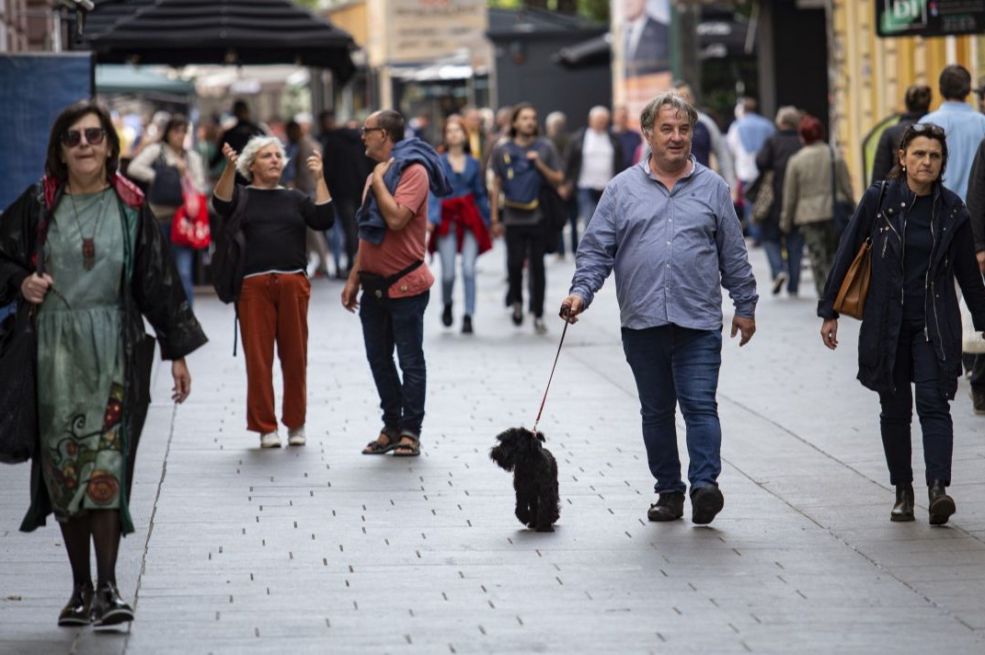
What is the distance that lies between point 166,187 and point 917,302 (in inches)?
433

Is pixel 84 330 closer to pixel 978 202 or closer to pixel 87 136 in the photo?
pixel 87 136

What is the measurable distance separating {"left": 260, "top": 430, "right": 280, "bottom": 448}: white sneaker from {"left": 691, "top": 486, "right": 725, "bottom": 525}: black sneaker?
10.5 ft

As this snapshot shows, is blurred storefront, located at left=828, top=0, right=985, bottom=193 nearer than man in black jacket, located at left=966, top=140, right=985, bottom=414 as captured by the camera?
No

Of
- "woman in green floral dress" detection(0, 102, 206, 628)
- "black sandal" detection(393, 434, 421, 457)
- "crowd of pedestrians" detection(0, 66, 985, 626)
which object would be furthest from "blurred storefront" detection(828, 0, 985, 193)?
"woman in green floral dress" detection(0, 102, 206, 628)

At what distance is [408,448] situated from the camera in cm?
1056

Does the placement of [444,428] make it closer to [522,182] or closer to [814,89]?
[522,182]

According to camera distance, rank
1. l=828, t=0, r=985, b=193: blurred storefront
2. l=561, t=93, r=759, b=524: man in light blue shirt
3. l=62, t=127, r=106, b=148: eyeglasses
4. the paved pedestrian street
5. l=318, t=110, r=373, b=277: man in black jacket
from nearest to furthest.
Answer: the paved pedestrian street → l=62, t=127, r=106, b=148: eyeglasses → l=561, t=93, r=759, b=524: man in light blue shirt → l=828, t=0, r=985, b=193: blurred storefront → l=318, t=110, r=373, b=277: man in black jacket

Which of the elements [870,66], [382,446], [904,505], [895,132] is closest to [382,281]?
[382,446]

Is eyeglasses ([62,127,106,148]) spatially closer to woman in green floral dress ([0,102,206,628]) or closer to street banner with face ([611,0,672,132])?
woman in green floral dress ([0,102,206,628])

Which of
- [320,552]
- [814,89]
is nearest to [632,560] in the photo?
[320,552]

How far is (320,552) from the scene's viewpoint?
7980mm

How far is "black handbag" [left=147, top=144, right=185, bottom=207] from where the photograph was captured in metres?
18.3

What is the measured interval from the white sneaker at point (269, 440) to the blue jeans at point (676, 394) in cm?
286

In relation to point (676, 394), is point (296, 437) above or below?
below
